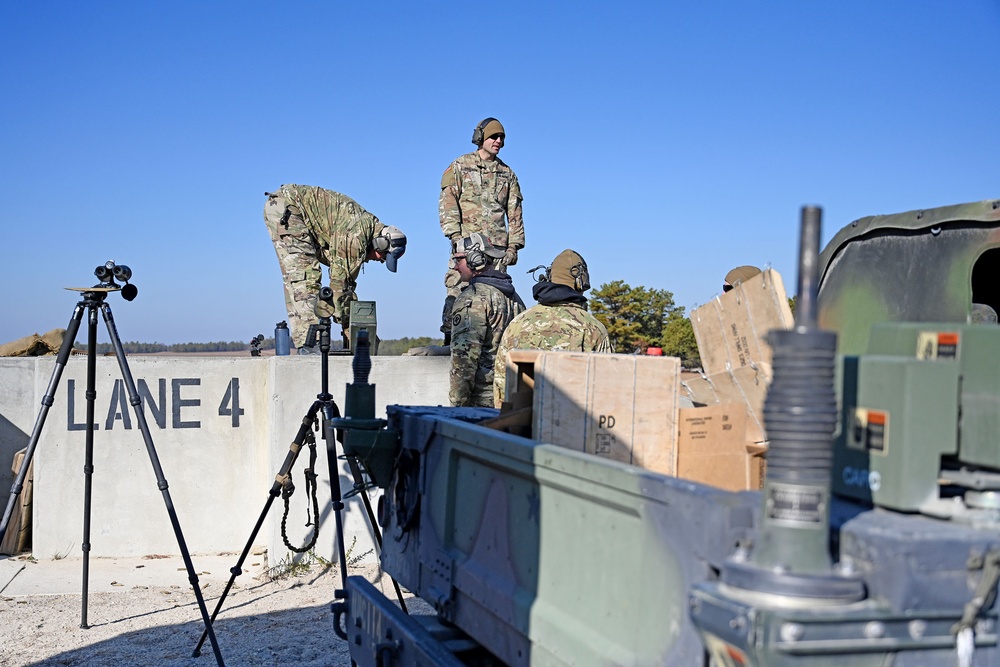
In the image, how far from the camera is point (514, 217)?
8.88m

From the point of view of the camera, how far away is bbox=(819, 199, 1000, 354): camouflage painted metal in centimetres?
327

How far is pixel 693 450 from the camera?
3318mm

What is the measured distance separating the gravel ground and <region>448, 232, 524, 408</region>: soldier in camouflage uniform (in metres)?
1.49

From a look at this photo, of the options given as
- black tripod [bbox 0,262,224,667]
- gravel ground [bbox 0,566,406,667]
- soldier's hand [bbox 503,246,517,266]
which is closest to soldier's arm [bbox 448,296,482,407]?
gravel ground [bbox 0,566,406,667]

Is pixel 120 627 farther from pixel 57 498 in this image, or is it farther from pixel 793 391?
pixel 793 391

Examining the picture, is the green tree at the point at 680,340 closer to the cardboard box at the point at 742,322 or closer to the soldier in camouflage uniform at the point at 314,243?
the soldier in camouflage uniform at the point at 314,243

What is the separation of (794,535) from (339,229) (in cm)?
709

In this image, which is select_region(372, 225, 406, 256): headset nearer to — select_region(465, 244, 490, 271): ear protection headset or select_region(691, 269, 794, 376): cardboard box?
select_region(465, 244, 490, 271): ear protection headset

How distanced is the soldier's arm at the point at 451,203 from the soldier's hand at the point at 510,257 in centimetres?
45

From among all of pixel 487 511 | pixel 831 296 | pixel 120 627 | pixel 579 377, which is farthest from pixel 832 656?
pixel 120 627

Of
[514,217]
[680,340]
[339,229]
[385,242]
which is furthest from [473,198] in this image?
[680,340]

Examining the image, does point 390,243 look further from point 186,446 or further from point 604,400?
point 604,400

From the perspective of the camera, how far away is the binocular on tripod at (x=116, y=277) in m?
5.71

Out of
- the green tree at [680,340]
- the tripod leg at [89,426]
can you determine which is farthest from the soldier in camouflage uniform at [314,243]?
the green tree at [680,340]
